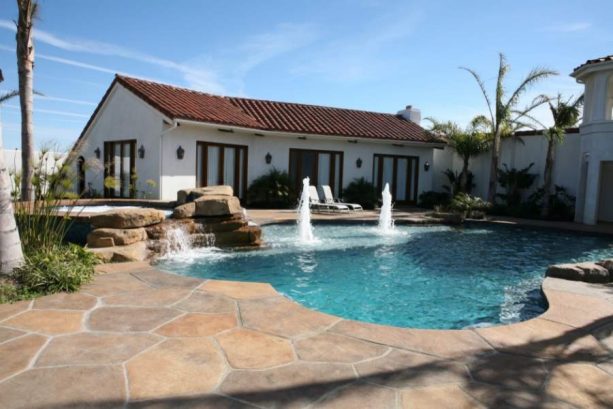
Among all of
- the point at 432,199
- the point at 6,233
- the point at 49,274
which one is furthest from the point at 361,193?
the point at 6,233

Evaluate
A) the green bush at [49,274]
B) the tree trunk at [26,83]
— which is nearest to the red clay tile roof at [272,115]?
the tree trunk at [26,83]

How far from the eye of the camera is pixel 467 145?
19375 millimetres

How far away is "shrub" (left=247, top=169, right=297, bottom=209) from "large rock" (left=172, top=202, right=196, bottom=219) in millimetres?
7940

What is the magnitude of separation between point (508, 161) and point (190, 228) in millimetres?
15537

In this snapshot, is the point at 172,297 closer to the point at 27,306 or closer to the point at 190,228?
the point at 27,306

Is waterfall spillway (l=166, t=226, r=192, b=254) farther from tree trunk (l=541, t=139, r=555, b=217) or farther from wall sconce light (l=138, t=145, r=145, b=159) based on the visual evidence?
tree trunk (l=541, t=139, r=555, b=217)

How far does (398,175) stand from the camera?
68.9ft

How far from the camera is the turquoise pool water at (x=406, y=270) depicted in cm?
527

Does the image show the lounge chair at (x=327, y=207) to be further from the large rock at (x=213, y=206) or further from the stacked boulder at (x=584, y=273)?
the stacked boulder at (x=584, y=273)

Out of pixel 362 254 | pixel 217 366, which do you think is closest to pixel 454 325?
pixel 217 366

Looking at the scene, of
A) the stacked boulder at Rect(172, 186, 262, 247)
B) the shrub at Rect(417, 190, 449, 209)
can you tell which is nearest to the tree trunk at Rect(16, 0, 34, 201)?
the stacked boulder at Rect(172, 186, 262, 247)

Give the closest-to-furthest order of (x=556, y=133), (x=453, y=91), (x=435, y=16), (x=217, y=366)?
1. (x=217, y=366)
2. (x=435, y=16)
3. (x=556, y=133)
4. (x=453, y=91)

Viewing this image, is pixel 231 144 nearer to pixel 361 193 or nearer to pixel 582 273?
pixel 361 193

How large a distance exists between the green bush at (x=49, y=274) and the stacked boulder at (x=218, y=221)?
379cm
